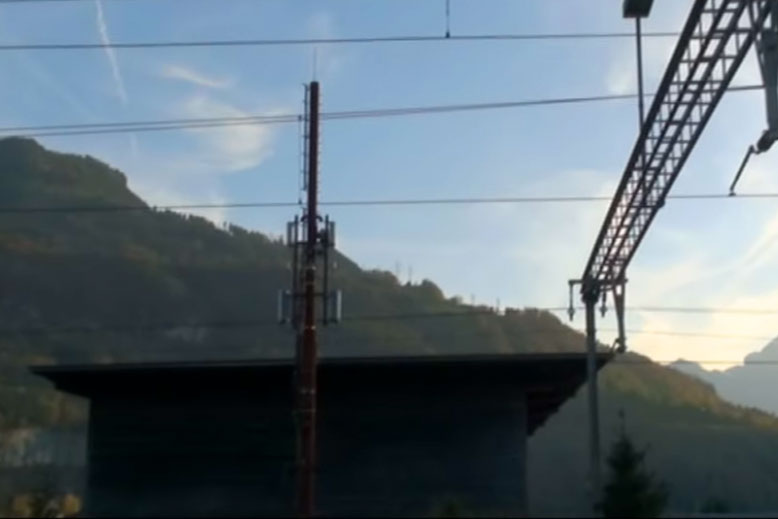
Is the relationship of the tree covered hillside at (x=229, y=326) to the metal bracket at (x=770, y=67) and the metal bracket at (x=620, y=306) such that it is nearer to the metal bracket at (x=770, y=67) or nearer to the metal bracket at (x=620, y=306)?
the metal bracket at (x=620, y=306)

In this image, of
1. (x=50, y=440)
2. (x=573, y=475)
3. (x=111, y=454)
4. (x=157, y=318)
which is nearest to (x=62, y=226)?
(x=157, y=318)

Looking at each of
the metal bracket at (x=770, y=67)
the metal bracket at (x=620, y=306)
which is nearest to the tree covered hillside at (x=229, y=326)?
the metal bracket at (x=620, y=306)

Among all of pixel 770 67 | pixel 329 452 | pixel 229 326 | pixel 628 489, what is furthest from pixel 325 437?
pixel 229 326

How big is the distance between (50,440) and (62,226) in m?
66.1

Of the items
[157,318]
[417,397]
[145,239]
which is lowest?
[417,397]

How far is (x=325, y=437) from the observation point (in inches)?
1324

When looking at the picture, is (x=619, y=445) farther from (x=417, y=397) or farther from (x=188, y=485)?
(x=188, y=485)

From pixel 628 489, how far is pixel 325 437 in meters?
8.07

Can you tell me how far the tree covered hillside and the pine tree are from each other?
5309 centimetres

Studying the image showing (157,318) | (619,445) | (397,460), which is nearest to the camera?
(619,445)

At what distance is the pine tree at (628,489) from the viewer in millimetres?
28766

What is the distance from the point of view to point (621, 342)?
34.3 m

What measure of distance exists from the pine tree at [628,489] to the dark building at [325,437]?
3208 mm

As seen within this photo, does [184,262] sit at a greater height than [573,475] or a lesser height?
greater
